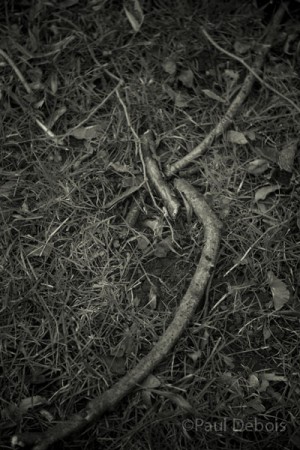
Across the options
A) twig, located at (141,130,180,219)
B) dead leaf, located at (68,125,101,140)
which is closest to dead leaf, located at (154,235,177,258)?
twig, located at (141,130,180,219)

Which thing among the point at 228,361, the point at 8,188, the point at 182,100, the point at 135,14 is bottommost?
the point at 228,361

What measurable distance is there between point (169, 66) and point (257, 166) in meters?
0.88

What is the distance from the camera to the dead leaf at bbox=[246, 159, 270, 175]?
2398 millimetres

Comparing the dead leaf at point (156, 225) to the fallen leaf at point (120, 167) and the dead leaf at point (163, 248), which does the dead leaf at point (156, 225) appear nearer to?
the dead leaf at point (163, 248)

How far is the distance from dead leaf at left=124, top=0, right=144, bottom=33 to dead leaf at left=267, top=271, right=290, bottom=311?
1.84 m

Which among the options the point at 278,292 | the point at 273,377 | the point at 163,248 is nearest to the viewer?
the point at 273,377

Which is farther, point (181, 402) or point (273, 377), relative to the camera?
point (273, 377)

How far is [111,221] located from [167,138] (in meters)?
0.64

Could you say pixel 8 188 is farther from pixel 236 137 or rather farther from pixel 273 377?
pixel 273 377

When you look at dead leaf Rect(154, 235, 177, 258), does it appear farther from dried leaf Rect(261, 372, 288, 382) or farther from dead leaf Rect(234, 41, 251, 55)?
dead leaf Rect(234, 41, 251, 55)

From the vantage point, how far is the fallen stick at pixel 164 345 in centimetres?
A: 177

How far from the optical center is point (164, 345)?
194cm

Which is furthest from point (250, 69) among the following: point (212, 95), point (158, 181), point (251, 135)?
point (158, 181)

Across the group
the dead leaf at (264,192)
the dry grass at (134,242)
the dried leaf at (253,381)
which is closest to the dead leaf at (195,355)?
the dry grass at (134,242)
